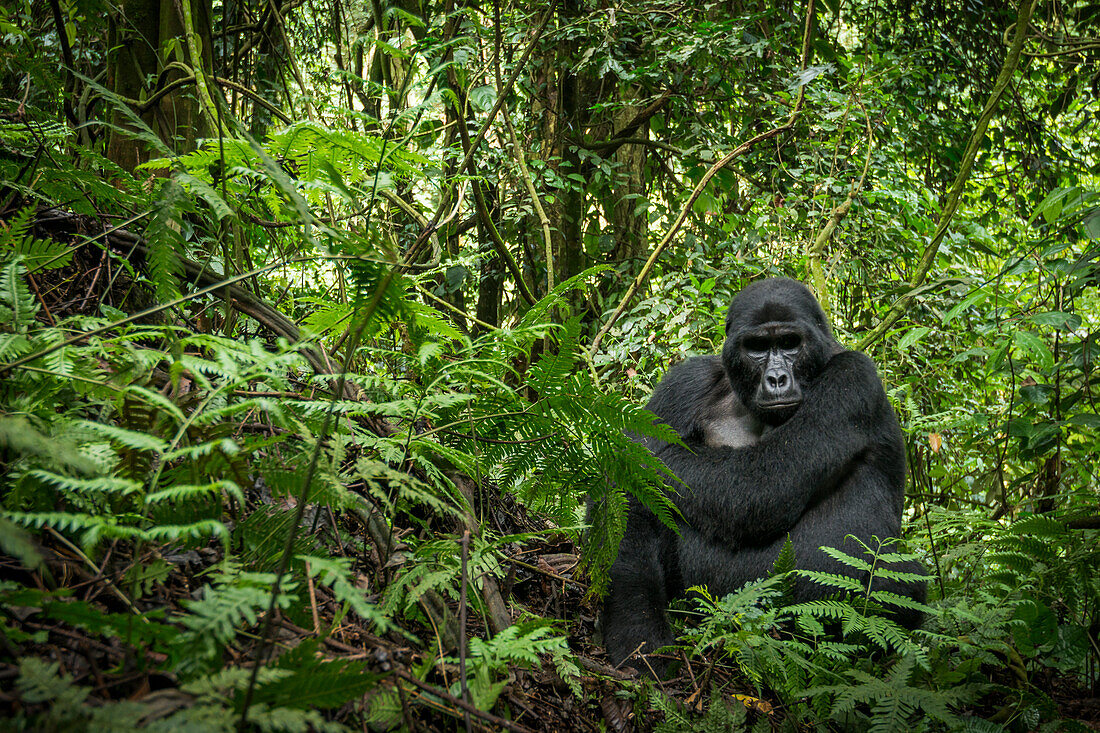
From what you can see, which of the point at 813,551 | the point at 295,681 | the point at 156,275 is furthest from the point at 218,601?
the point at 813,551

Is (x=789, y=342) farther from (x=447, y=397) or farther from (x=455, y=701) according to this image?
(x=455, y=701)

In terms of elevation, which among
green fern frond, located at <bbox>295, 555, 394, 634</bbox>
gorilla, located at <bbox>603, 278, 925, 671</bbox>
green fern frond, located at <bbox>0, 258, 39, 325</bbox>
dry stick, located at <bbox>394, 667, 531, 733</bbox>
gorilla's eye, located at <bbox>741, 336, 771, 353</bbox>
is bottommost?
gorilla, located at <bbox>603, 278, 925, 671</bbox>

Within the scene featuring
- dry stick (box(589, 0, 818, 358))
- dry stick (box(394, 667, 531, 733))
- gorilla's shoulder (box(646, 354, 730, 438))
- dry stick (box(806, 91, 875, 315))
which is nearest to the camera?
dry stick (box(394, 667, 531, 733))

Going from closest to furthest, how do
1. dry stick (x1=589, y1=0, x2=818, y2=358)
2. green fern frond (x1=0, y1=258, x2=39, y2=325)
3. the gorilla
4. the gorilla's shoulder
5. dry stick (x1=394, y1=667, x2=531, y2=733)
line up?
dry stick (x1=394, y1=667, x2=531, y2=733)
green fern frond (x1=0, y1=258, x2=39, y2=325)
the gorilla
the gorilla's shoulder
dry stick (x1=589, y1=0, x2=818, y2=358)

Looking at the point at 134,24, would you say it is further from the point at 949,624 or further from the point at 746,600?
the point at 949,624

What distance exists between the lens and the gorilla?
2773 millimetres

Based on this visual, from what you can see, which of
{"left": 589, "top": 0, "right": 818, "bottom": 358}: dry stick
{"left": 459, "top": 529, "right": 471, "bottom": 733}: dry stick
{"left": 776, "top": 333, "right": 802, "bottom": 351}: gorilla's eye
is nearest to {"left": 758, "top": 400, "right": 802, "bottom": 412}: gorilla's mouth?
{"left": 776, "top": 333, "right": 802, "bottom": 351}: gorilla's eye

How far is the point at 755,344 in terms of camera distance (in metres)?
3.20

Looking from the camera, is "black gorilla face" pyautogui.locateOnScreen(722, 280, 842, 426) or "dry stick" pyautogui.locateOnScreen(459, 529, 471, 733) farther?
"black gorilla face" pyautogui.locateOnScreen(722, 280, 842, 426)

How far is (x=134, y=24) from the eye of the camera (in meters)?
3.31

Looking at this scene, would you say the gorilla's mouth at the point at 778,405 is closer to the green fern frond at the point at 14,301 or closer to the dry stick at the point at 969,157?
the dry stick at the point at 969,157

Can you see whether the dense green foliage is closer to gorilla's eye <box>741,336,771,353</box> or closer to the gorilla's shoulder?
the gorilla's shoulder

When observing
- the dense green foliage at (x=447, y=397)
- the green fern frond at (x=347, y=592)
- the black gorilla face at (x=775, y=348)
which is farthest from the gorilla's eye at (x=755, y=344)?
the green fern frond at (x=347, y=592)

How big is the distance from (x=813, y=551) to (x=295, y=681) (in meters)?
2.23
